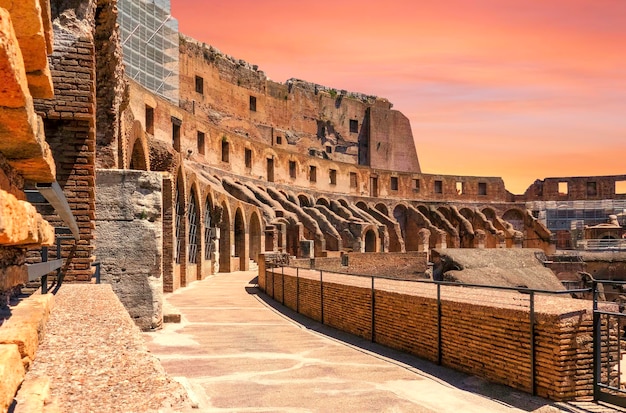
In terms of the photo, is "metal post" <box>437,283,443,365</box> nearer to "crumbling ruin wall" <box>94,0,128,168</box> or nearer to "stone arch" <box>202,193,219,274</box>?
"crumbling ruin wall" <box>94,0,128,168</box>

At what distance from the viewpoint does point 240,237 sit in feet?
82.7

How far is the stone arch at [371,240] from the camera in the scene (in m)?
36.2

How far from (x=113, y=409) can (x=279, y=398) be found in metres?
4.00

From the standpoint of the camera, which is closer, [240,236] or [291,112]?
[240,236]

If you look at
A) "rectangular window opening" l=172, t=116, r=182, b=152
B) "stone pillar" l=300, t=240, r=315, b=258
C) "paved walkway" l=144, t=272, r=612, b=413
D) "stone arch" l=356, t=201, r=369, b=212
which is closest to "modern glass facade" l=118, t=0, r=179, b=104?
"rectangular window opening" l=172, t=116, r=182, b=152

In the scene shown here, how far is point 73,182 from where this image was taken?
7.83 meters

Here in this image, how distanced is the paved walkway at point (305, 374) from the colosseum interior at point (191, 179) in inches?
55.9

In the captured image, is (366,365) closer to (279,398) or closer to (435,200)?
(279,398)

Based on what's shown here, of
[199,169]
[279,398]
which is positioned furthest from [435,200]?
[279,398]

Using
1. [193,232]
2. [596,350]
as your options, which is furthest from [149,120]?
[596,350]

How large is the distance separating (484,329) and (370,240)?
2951 centimetres

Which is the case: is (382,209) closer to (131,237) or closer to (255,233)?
(255,233)

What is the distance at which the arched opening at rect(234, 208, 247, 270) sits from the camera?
25141mm

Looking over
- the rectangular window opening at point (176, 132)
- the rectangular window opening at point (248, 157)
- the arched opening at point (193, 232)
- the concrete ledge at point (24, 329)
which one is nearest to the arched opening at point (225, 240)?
the arched opening at point (193, 232)
